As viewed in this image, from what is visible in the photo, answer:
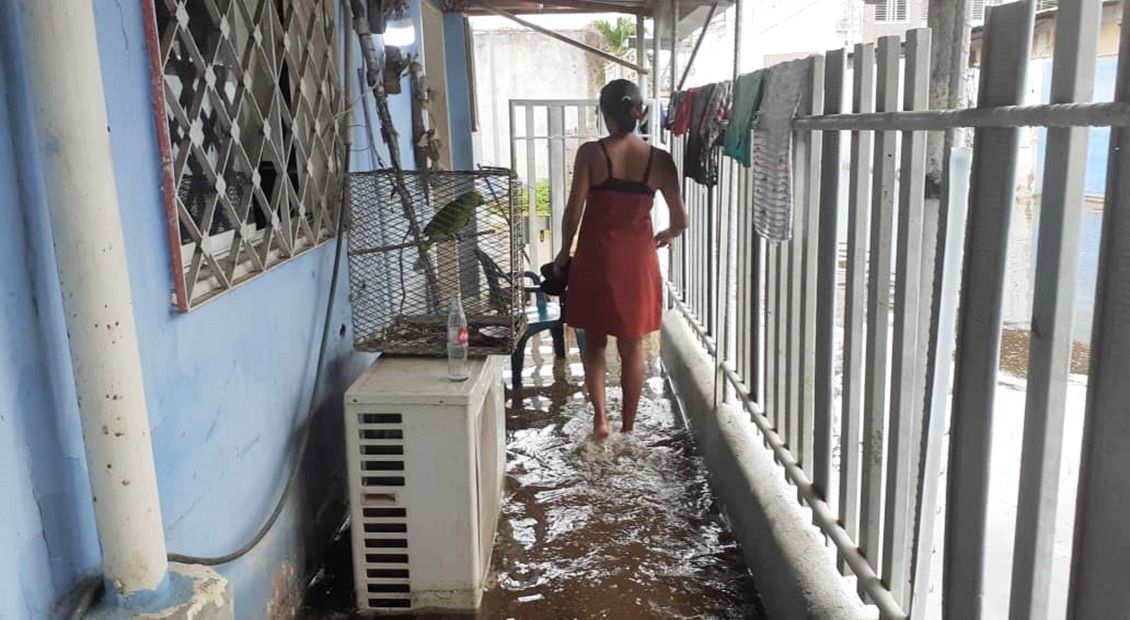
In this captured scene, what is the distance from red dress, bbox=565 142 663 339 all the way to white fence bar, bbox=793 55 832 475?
1.26 m

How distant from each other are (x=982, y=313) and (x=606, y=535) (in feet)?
6.55

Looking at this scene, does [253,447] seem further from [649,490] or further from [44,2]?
[649,490]

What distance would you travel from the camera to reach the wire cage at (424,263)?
10.3ft

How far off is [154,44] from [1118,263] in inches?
74.8

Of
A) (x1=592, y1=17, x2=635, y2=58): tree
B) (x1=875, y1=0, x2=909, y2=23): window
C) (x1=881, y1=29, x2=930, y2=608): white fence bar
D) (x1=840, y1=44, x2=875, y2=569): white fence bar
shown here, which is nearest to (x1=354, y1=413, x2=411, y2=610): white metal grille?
(x1=840, y1=44, x2=875, y2=569): white fence bar

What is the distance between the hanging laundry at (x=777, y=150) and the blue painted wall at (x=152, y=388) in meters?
1.55

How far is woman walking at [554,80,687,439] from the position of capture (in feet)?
12.2

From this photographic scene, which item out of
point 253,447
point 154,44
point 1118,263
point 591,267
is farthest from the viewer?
point 591,267

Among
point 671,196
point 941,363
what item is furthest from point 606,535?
point 941,363

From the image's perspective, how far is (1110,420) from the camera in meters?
1.24

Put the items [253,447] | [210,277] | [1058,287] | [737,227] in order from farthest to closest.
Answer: [737,227] < [253,447] < [210,277] < [1058,287]

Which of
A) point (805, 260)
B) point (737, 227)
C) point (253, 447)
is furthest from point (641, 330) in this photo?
point (253, 447)

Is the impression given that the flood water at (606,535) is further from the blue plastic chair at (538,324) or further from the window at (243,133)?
the window at (243,133)

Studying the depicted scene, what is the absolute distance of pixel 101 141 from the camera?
144 centimetres
